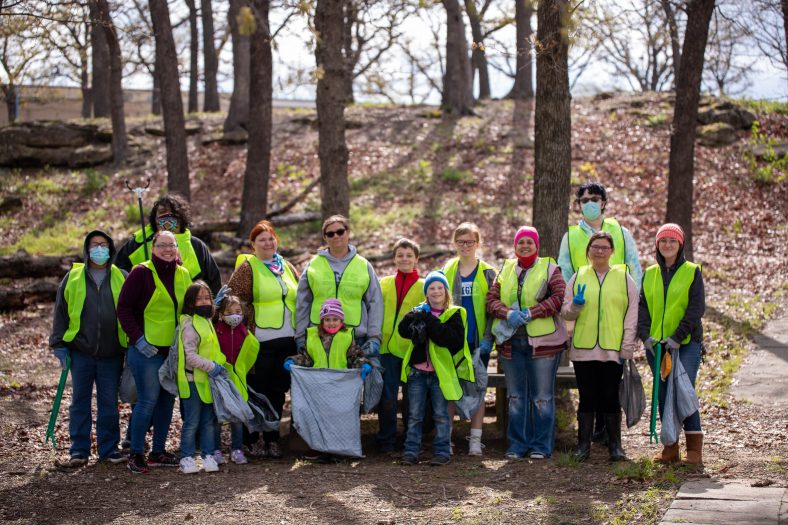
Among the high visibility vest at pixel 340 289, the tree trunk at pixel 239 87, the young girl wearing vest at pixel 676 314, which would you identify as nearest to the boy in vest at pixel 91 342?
the high visibility vest at pixel 340 289

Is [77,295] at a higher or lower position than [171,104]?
lower

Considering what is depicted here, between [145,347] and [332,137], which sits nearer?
[145,347]

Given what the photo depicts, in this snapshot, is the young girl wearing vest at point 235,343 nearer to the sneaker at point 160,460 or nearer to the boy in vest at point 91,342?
the sneaker at point 160,460

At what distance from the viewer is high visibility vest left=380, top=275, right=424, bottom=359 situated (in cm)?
779

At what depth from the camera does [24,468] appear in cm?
734

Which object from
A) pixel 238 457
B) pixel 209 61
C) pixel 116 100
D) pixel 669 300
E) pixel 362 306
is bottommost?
pixel 238 457

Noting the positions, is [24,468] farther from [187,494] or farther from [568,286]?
[568,286]

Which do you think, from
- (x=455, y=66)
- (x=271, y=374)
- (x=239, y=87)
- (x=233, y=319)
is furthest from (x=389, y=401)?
(x=455, y=66)

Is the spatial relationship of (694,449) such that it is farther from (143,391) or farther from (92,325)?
(92,325)

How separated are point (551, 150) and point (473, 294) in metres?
2.41

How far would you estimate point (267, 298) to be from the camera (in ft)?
25.3

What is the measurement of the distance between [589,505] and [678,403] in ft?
4.62

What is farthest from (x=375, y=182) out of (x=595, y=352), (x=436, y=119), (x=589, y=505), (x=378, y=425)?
(x=589, y=505)

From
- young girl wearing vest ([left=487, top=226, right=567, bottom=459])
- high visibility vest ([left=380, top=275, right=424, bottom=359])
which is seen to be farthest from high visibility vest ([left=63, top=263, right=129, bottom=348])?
young girl wearing vest ([left=487, top=226, right=567, bottom=459])
